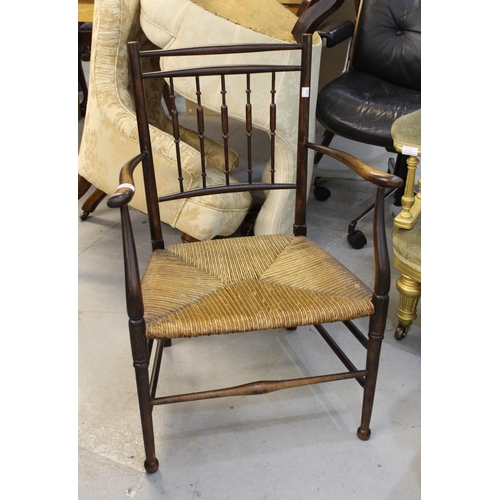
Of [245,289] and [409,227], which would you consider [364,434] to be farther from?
[409,227]

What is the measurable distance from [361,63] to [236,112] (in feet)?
3.22

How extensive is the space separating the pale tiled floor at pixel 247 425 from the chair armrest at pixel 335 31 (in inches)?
44.6

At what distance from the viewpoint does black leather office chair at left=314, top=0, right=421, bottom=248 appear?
2123mm

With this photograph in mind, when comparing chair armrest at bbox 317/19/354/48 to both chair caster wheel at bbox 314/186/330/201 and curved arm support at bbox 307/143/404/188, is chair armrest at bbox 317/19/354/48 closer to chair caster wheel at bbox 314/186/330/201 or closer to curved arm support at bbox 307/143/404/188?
chair caster wheel at bbox 314/186/330/201

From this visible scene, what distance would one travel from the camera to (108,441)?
1398 mm

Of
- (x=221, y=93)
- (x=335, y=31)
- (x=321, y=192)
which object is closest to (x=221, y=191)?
(x=221, y=93)

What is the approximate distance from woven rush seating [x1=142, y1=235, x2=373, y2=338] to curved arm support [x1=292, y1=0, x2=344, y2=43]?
800mm

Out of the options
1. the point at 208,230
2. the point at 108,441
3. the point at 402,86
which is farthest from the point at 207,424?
the point at 402,86

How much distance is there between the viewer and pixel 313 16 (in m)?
1.77

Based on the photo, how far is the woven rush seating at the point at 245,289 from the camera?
115 cm

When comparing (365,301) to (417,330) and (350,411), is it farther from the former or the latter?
(417,330)

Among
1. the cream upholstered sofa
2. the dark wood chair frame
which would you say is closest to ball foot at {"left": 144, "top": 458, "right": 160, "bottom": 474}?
the dark wood chair frame

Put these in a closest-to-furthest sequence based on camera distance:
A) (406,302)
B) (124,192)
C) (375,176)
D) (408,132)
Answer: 1. (124,192)
2. (375,176)
3. (408,132)
4. (406,302)

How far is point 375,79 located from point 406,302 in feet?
4.08
